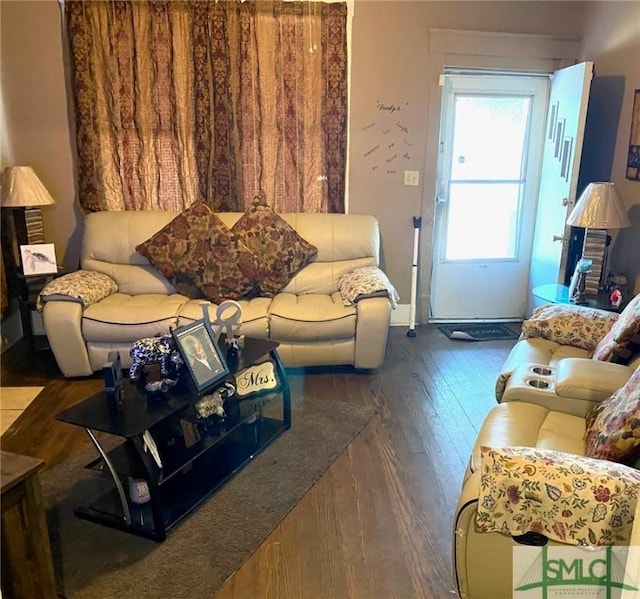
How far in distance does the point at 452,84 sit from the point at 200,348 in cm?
299

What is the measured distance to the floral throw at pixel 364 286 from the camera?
3473 millimetres

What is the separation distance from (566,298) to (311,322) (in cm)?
160

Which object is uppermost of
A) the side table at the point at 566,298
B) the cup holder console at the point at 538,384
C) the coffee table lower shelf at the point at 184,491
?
the side table at the point at 566,298

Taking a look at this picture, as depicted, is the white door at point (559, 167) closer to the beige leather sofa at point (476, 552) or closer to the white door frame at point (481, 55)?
the white door frame at point (481, 55)

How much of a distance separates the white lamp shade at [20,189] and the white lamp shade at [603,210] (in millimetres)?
3467

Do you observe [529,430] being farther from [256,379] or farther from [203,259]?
[203,259]

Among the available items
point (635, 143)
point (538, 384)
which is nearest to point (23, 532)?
point (538, 384)

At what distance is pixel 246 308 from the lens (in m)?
3.51

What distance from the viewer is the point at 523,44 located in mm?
4141

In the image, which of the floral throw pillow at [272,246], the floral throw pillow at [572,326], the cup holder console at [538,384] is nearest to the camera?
the cup holder console at [538,384]

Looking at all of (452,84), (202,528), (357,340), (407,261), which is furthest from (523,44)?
(202,528)

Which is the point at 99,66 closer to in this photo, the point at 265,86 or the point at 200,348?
the point at 265,86

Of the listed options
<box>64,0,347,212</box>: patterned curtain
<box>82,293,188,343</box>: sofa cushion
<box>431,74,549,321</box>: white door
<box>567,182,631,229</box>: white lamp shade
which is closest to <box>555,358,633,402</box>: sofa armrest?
<box>567,182,631,229</box>: white lamp shade

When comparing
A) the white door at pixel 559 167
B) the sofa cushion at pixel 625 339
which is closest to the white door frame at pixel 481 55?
the white door at pixel 559 167
